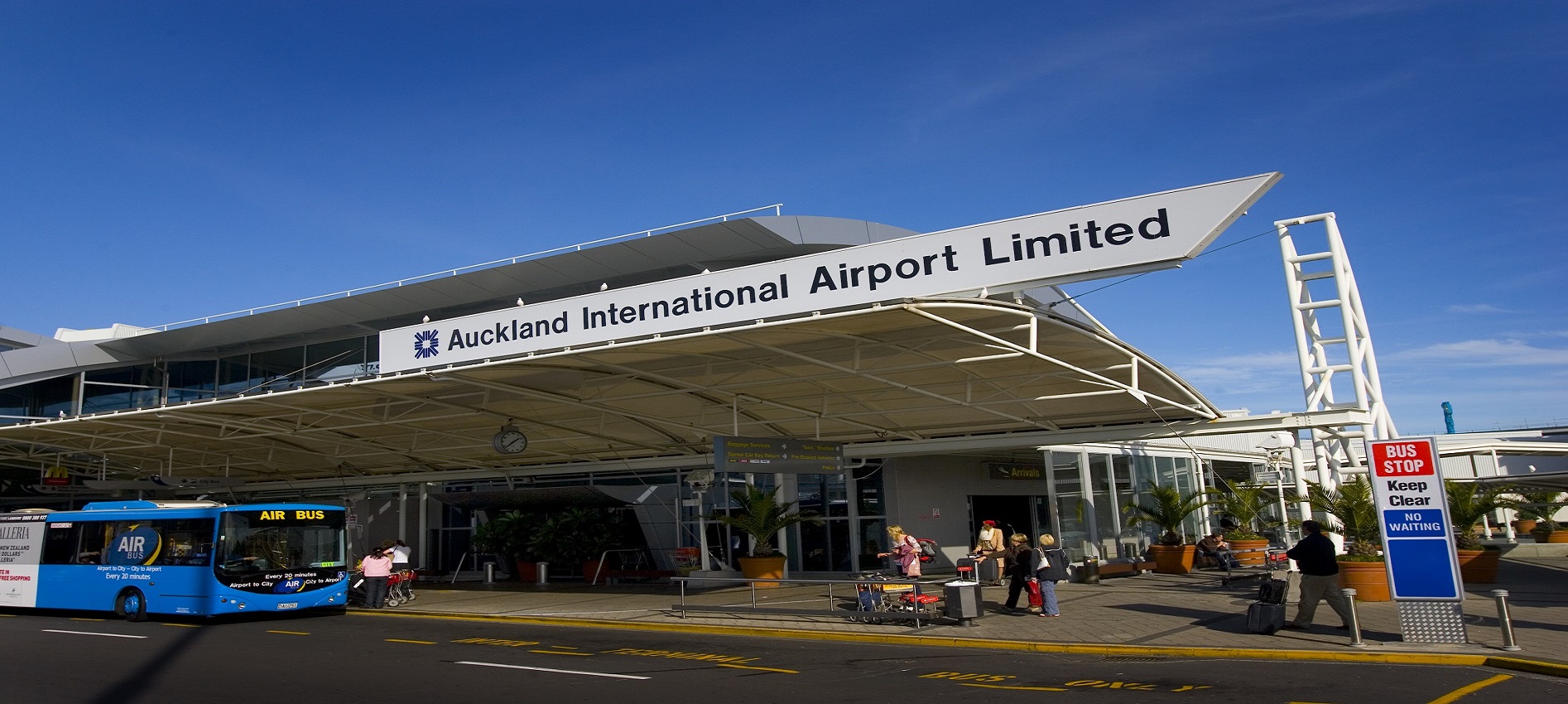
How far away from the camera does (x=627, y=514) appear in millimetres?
27953

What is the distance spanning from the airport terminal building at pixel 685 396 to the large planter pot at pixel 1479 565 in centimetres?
289

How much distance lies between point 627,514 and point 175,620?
11559 mm

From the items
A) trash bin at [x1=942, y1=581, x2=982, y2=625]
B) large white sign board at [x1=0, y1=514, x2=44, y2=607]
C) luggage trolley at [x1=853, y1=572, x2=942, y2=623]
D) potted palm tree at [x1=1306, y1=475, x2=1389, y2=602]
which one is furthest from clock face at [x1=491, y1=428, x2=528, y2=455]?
potted palm tree at [x1=1306, y1=475, x2=1389, y2=602]

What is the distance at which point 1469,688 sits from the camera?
851 centimetres

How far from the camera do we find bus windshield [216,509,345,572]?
17859mm

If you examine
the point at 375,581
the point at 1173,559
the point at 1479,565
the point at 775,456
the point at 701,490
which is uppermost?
the point at 775,456

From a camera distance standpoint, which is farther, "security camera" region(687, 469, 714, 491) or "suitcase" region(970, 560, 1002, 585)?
"security camera" region(687, 469, 714, 491)

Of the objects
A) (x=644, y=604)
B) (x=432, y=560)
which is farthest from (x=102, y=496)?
(x=644, y=604)

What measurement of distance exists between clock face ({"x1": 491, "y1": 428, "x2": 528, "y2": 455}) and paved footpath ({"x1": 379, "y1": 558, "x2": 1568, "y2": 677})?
328cm

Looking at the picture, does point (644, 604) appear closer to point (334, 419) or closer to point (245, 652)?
point (245, 652)

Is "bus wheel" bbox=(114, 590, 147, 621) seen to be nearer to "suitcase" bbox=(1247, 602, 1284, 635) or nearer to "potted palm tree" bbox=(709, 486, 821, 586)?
"potted palm tree" bbox=(709, 486, 821, 586)

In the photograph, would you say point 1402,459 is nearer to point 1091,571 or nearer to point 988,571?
point 988,571

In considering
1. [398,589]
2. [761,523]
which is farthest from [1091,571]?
[398,589]

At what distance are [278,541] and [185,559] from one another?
5.31 ft
